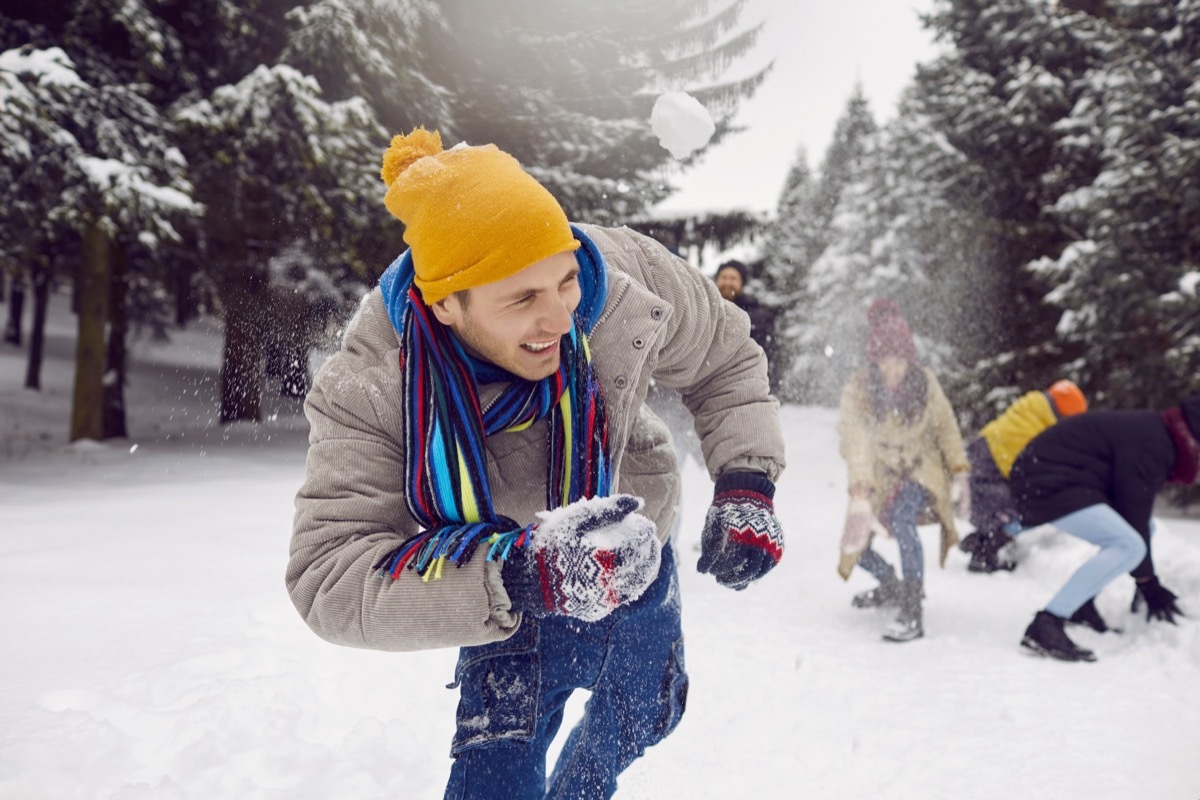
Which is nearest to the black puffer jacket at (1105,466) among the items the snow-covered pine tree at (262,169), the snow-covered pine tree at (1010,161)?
the snow-covered pine tree at (262,169)

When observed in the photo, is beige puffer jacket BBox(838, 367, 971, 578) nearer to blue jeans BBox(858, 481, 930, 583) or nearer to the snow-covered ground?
blue jeans BBox(858, 481, 930, 583)

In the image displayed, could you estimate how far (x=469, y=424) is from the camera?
1667 millimetres

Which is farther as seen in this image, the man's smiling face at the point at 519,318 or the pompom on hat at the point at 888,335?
the pompom on hat at the point at 888,335

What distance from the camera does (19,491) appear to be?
8102 mm

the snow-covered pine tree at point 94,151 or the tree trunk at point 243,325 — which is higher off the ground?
the snow-covered pine tree at point 94,151

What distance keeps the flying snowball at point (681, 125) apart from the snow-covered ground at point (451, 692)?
8.97ft

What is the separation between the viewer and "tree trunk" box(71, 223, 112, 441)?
11602 mm

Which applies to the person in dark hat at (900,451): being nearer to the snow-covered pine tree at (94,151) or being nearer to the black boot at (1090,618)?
the black boot at (1090,618)

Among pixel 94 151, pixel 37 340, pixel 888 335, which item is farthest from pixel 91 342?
pixel 37 340

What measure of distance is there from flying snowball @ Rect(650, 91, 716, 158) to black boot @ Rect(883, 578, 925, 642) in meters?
2.90

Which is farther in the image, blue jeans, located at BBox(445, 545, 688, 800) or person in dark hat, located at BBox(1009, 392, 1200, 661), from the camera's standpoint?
person in dark hat, located at BBox(1009, 392, 1200, 661)

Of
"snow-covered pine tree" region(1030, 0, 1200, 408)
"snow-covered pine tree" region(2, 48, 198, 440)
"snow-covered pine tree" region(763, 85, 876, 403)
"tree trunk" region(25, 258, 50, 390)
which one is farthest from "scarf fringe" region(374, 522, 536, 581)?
"tree trunk" region(25, 258, 50, 390)

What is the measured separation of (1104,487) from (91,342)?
480 inches

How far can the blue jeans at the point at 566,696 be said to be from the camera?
1845 mm
